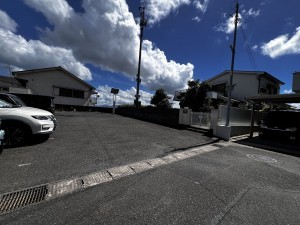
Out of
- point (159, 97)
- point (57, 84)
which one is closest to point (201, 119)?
point (159, 97)

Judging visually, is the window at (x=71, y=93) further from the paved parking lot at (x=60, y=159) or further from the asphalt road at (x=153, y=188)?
the asphalt road at (x=153, y=188)

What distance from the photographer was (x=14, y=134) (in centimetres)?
514

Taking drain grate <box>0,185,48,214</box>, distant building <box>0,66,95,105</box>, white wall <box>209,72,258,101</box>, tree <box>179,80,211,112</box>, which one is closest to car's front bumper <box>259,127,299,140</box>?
tree <box>179,80,211,112</box>

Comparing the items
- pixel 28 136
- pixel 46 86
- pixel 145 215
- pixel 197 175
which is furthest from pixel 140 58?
pixel 145 215

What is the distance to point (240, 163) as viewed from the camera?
5.25 meters

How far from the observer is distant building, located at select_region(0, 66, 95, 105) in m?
21.2

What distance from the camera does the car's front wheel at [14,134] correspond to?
16.5ft

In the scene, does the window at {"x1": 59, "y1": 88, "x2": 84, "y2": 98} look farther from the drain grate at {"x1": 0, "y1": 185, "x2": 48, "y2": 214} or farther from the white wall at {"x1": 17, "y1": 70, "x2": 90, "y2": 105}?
the drain grate at {"x1": 0, "y1": 185, "x2": 48, "y2": 214}

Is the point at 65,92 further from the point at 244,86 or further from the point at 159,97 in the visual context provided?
the point at 244,86

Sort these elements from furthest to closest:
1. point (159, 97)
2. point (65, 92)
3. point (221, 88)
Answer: point (65, 92) < point (159, 97) < point (221, 88)

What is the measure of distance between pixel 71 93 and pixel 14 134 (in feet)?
72.1

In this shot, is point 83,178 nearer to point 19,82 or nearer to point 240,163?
point 240,163

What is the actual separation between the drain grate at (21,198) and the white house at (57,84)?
2244 centimetres

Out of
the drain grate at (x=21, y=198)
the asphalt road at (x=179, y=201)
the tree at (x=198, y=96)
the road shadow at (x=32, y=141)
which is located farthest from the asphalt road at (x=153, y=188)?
the tree at (x=198, y=96)
